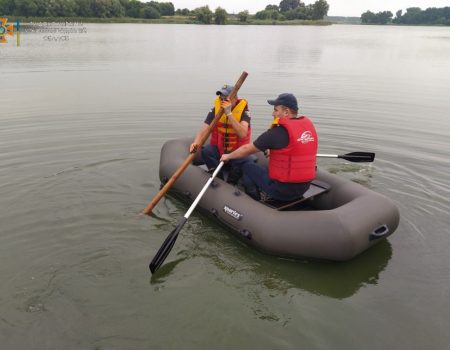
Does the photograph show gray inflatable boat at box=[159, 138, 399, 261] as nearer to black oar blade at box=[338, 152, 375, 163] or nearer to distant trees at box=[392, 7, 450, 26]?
black oar blade at box=[338, 152, 375, 163]

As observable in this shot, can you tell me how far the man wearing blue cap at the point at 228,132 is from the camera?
4981mm

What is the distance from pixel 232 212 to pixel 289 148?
3.17 ft

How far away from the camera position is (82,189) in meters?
5.73

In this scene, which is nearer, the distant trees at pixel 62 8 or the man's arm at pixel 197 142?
the man's arm at pixel 197 142

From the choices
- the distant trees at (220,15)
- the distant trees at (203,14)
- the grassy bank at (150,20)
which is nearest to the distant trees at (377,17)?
the grassy bank at (150,20)

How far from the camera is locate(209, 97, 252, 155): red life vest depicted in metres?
5.20

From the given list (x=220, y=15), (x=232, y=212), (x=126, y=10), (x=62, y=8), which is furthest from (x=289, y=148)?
(x=126, y=10)

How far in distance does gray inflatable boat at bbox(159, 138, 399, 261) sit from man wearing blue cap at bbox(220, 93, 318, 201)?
0.90ft

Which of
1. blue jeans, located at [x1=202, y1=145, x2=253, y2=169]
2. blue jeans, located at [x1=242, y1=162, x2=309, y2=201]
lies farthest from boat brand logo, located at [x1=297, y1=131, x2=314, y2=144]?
blue jeans, located at [x1=202, y1=145, x2=253, y2=169]

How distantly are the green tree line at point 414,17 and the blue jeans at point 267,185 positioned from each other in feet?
370

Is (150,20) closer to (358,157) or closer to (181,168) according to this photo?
(358,157)

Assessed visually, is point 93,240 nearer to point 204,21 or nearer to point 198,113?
point 198,113

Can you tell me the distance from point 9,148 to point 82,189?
2.58 m

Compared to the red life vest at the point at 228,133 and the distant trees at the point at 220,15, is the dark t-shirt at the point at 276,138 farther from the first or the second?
the distant trees at the point at 220,15
